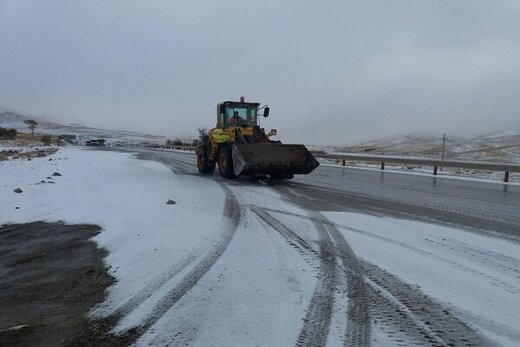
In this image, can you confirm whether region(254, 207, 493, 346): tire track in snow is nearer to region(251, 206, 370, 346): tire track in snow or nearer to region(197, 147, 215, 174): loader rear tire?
region(251, 206, 370, 346): tire track in snow

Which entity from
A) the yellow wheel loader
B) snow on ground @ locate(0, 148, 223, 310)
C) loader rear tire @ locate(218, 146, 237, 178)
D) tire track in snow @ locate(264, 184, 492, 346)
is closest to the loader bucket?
the yellow wheel loader

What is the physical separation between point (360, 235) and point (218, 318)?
141 inches

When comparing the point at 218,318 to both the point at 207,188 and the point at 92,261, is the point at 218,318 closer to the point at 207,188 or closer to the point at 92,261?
the point at 92,261

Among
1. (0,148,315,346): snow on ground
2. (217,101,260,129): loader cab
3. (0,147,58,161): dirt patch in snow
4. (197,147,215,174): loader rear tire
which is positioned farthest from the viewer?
(0,147,58,161): dirt patch in snow

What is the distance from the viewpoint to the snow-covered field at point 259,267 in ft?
11.7

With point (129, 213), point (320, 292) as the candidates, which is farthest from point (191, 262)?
point (129, 213)

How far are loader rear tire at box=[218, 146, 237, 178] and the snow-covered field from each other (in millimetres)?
5882

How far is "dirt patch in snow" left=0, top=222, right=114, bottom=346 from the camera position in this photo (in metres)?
3.57

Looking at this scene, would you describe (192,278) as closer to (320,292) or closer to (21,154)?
(320,292)

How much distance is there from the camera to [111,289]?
4406 millimetres

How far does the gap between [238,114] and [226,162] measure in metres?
2.48

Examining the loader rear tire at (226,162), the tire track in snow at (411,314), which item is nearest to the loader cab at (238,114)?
the loader rear tire at (226,162)

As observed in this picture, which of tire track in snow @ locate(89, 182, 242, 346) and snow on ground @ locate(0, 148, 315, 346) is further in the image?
snow on ground @ locate(0, 148, 315, 346)

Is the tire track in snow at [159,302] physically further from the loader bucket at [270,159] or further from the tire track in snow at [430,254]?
the loader bucket at [270,159]
